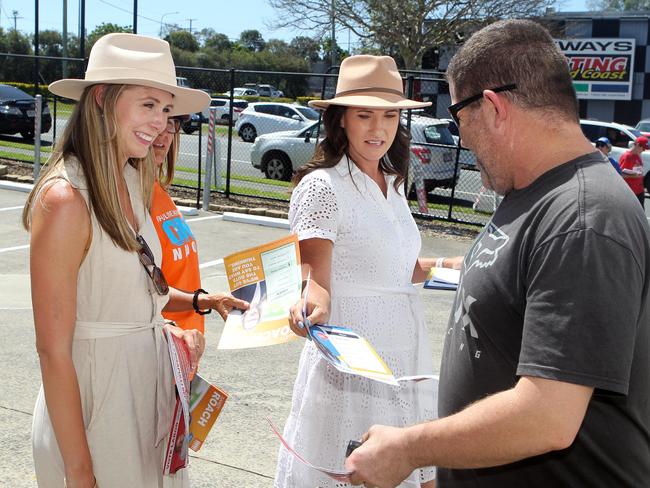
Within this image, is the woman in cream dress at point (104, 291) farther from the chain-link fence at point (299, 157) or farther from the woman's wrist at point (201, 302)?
the chain-link fence at point (299, 157)

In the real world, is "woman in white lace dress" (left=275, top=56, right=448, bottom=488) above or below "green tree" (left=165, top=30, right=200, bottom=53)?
below

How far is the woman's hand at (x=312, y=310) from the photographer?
268cm

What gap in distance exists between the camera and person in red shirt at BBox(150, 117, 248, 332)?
3041mm

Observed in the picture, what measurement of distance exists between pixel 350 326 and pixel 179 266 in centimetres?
76

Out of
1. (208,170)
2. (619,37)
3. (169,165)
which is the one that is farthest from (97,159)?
(619,37)

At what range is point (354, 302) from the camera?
10.6 ft

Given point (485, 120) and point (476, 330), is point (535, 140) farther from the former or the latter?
point (476, 330)

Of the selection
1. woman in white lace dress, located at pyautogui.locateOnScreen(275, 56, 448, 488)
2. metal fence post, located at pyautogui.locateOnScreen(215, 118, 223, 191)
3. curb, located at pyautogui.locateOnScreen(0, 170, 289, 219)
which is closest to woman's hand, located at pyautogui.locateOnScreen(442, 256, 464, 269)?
woman in white lace dress, located at pyautogui.locateOnScreen(275, 56, 448, 488)

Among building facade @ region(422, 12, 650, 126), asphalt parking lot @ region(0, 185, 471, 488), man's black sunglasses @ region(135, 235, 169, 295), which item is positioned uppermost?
building facade @ region(422, 12, 650, 126)

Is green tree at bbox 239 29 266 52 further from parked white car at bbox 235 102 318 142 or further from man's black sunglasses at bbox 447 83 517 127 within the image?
man's black sunglasses at bbox 447 83 517 127

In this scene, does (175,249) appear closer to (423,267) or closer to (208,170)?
(423,267)

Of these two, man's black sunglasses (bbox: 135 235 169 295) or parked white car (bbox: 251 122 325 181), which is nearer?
man's black sunglasses (bbox: 135 235 169 295)

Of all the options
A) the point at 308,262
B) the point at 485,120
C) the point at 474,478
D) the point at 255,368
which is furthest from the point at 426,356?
the point at 255,368

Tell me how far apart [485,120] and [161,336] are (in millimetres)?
1248
